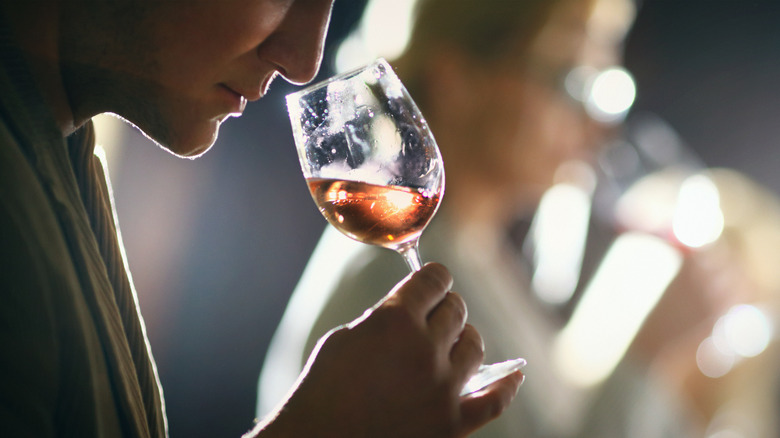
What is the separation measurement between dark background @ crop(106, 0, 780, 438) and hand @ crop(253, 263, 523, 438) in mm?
1745

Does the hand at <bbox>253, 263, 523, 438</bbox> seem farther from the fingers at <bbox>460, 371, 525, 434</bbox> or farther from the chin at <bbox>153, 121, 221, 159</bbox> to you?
the chin at <bbox>153, 121, 221, 159</bbox>

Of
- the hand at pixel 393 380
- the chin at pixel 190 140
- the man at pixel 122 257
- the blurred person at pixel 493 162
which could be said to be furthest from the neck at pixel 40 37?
the blurred person at pixel 493 162

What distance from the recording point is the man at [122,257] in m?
0.51

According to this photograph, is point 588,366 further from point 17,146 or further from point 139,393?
point 17,146

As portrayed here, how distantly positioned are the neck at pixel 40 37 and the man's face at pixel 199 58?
0.17 feet

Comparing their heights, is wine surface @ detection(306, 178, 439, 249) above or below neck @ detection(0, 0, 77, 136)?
below

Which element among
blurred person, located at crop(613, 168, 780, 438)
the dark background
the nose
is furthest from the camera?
the dark background

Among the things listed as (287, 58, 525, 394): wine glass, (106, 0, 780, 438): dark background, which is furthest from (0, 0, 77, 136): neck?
(106, 0, 780, 438): dark background

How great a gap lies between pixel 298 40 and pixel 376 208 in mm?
233

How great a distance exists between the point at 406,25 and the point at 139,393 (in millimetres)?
1069

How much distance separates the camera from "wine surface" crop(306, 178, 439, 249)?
2.33ft

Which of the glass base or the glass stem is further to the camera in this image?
the glass stem

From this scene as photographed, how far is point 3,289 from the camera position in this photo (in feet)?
1.58

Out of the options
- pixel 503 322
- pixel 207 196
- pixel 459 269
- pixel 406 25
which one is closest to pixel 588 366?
pixel 503 322
